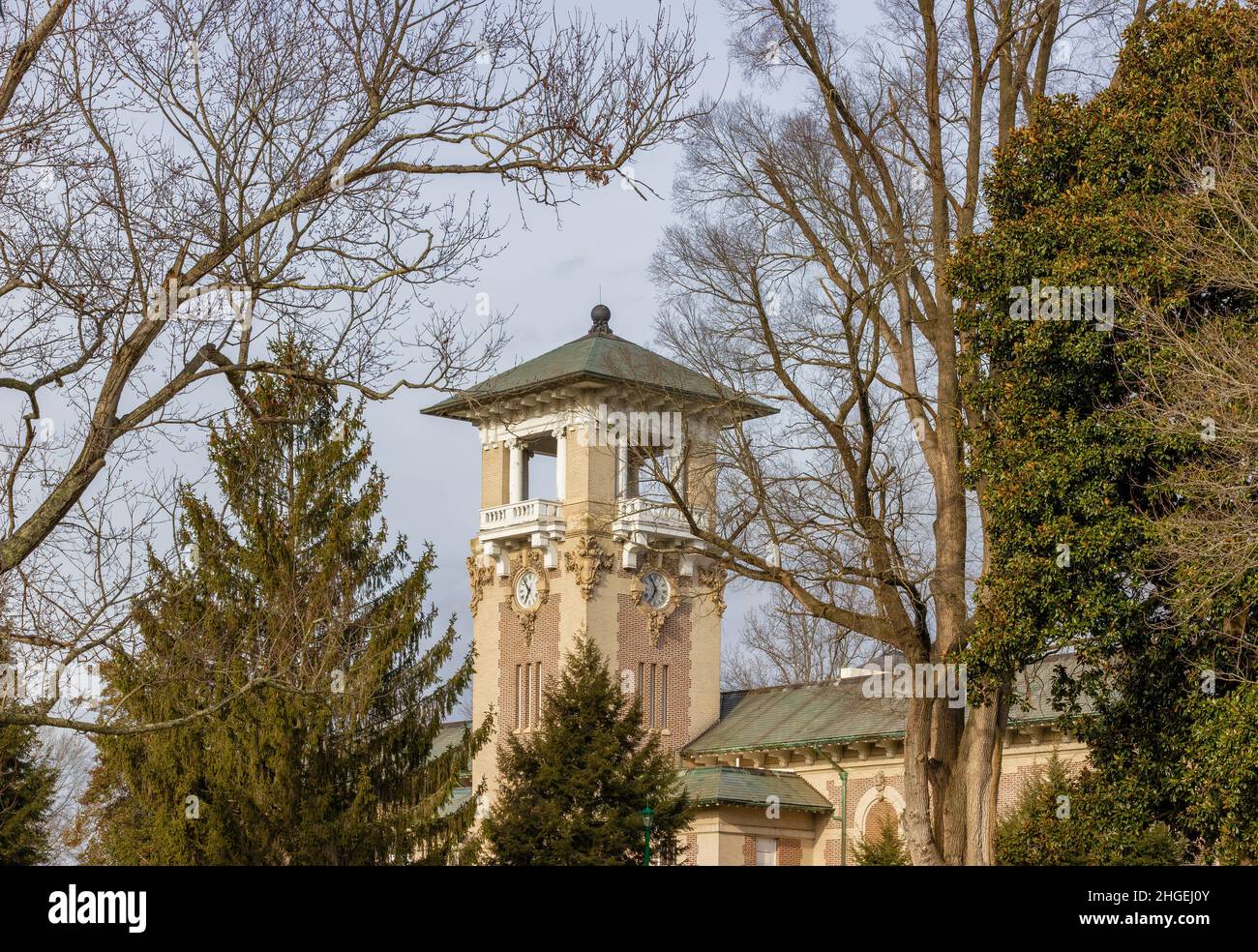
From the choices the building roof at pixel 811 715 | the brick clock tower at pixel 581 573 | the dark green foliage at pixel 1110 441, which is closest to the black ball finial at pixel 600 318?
the brick clock tower at pixel 581 573

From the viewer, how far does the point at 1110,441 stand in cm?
2081

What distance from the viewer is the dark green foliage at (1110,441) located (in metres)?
20.4

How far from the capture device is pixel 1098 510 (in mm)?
20594

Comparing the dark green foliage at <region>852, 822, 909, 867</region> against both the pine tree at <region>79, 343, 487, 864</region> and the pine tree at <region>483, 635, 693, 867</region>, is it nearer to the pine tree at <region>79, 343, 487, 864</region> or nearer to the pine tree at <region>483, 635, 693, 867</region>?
the pine tree at <region>483, 635, 693, 867</region>

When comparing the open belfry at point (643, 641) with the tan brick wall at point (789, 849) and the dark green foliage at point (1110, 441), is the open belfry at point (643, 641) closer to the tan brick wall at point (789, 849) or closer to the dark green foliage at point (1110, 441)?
the tan brick wall at point (789, 849)

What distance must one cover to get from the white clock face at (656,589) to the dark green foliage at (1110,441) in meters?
29.2

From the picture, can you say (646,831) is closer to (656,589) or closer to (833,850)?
(833,850)

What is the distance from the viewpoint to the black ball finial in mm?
53125

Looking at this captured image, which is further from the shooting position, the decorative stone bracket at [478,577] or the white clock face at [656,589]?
the decorative stone bracket at [478,577]

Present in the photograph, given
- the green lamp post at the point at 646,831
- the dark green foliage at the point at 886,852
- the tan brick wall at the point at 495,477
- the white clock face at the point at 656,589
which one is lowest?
the dark green foliage at the point at 886,852

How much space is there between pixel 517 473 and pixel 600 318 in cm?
582
